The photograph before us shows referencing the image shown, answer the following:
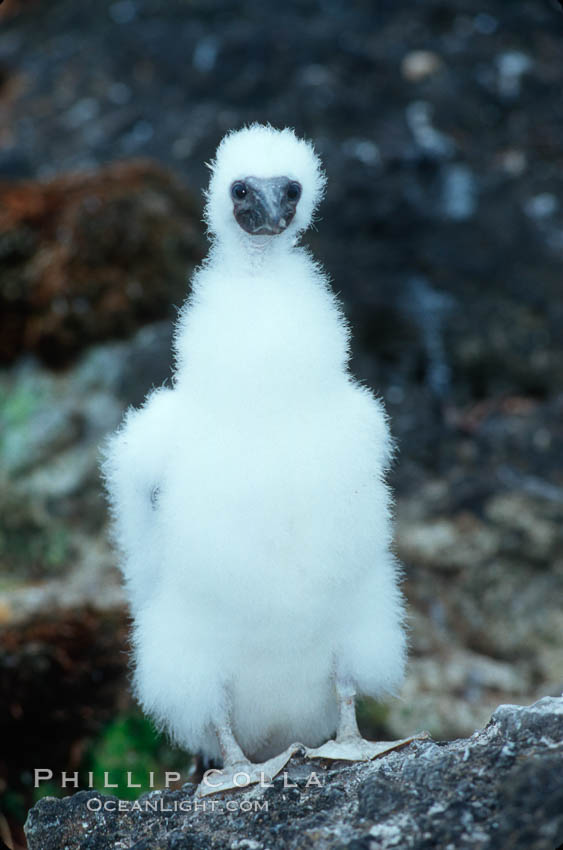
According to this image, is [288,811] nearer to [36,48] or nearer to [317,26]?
[317,26]

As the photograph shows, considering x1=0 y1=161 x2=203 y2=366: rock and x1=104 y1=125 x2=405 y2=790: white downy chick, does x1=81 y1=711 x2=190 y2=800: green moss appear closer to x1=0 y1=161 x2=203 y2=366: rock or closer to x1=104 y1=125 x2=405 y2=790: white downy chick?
x1=104 y1=125 x2=405 y2=790: white downy chick

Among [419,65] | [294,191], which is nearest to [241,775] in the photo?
[294,191]

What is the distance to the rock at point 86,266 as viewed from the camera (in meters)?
7.23

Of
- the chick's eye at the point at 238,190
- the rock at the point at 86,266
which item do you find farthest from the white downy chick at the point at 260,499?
the rock at the point at 86,266

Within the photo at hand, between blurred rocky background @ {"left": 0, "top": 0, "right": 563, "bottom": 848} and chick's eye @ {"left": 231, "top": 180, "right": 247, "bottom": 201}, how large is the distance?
345 cm

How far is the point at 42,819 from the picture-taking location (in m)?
3.56

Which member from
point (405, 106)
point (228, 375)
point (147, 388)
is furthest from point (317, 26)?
point (228, 375)

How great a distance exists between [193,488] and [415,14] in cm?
836

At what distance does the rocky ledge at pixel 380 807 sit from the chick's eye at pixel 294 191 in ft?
7.41

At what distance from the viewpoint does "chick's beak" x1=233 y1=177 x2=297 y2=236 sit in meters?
3.63

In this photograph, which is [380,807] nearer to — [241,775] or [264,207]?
[241,775]

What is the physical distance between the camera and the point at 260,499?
3.43 m

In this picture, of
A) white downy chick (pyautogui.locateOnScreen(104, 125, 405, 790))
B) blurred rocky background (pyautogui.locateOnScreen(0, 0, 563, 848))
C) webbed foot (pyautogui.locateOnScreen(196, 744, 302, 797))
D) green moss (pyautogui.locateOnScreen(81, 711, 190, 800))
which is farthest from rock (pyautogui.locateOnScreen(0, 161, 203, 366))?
webbed foot (pyautogui.locateOnScreen(196, 744, 302, 797))

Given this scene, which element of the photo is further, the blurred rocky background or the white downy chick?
the blurred rocky background
